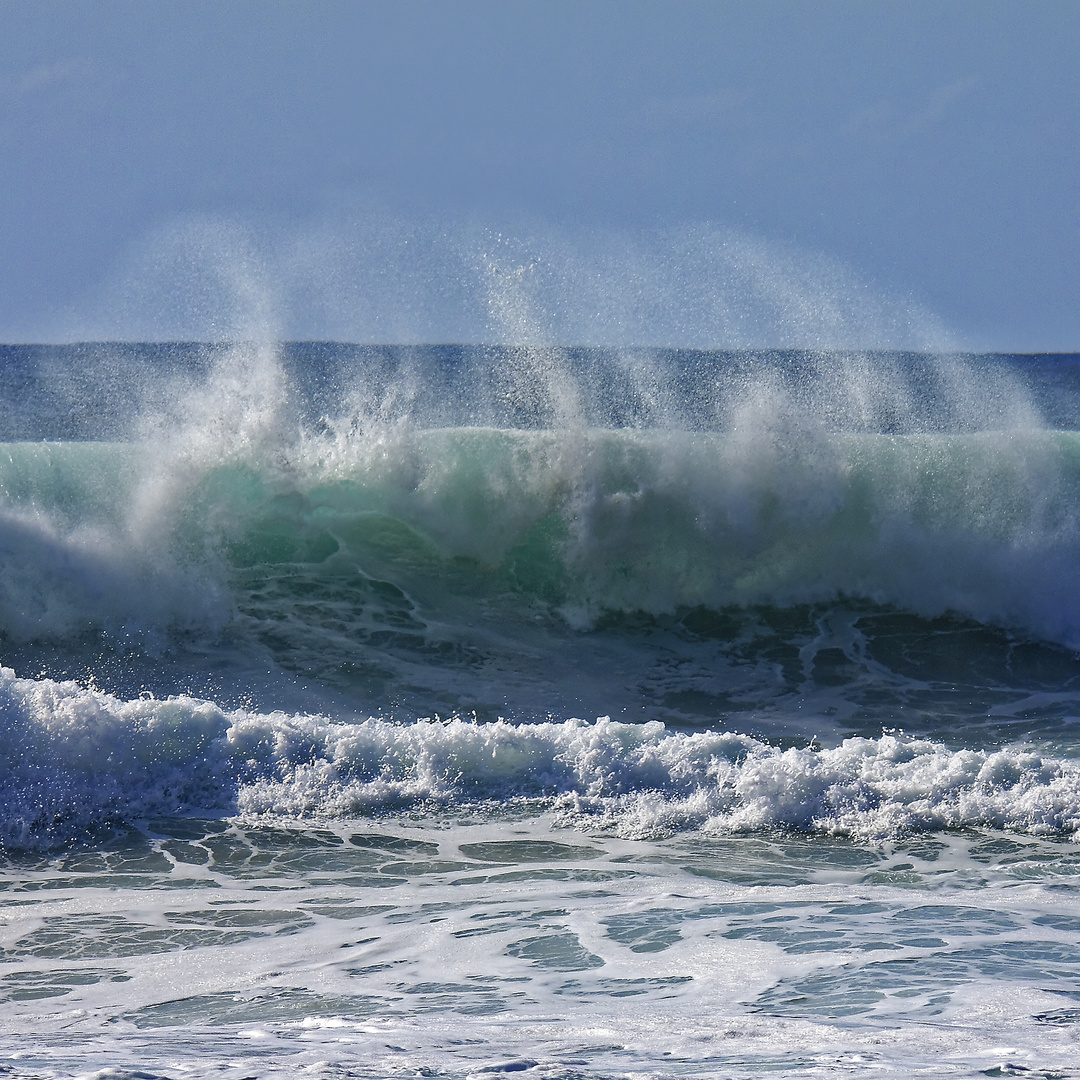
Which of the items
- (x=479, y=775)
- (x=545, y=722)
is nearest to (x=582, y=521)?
(x=545, y=722)

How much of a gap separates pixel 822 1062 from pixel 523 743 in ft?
13.7

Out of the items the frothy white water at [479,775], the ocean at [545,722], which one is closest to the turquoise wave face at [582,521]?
the ocean at [545,722]

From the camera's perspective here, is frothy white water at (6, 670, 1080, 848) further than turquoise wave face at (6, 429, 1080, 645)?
No

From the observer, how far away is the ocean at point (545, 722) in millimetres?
4082

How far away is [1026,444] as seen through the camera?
1253 centimetres

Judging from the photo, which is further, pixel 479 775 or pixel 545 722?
pixel 545 722

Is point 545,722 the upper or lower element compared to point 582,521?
lower

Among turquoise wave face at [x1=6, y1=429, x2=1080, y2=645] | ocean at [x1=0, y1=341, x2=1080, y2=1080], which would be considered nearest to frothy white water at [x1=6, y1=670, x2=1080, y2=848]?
ocean at [x1=0, y1=341, x2=1080, y2=1080]

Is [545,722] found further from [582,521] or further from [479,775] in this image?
[582,521]

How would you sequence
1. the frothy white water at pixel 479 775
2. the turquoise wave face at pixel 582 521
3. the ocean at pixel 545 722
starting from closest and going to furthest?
the ocean at pixel 545 722
the frothy white water at pixel 479 775
the turquoise wave face at pixel 582 521

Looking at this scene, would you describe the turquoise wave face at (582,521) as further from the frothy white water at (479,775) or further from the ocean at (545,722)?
the frothy white water at (479,775)

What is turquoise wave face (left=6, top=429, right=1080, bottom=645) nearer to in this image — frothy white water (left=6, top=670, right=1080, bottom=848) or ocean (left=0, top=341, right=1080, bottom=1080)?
ocean (left=0, top=341, right=1080, bottom=1080)

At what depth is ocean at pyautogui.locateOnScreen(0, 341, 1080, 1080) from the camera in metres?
4.08

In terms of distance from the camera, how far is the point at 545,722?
29.3ft
